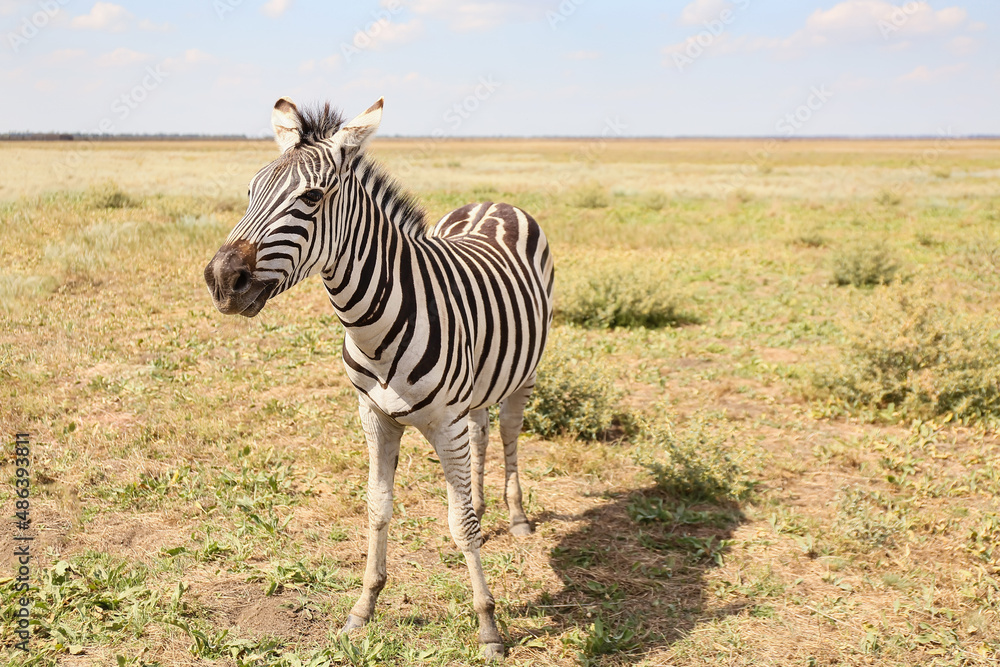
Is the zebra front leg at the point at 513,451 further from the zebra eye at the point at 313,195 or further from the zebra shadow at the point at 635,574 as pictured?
the zebra eye at the point at 313,195

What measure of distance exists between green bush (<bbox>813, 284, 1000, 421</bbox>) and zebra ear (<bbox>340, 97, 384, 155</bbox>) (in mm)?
5922

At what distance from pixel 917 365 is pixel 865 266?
5909 millimetres

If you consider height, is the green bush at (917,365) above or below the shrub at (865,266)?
below

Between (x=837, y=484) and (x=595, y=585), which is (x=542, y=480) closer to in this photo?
(x=595, y=585)

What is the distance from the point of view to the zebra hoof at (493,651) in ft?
12.0

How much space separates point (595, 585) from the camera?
14.1ft

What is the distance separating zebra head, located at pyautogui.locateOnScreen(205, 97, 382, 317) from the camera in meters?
2.66

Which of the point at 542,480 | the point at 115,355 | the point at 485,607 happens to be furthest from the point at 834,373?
the point at 115,355

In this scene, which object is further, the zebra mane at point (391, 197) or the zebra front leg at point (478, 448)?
the zebra front leg at point (478, 448)

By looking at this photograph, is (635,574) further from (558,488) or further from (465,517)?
(465,517)

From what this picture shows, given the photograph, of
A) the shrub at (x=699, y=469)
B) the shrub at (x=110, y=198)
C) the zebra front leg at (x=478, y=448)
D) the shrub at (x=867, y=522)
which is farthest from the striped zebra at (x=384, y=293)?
the shrub at (x=110, y=198)

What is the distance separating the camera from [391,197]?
11.8 feet

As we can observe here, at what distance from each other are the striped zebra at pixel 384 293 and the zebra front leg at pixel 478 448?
545 mm

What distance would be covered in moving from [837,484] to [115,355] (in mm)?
7590
